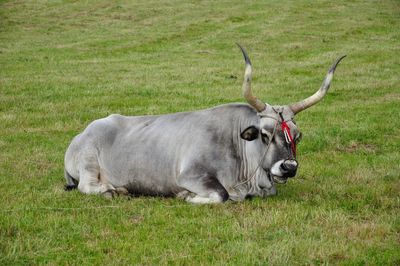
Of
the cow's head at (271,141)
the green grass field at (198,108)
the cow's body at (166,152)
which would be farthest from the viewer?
the cow's body at (166,152)

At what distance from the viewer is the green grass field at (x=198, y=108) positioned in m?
7.22

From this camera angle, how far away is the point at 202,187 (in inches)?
363

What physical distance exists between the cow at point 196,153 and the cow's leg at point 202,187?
1cm

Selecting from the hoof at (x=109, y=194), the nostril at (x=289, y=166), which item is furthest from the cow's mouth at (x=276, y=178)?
the hoof at (x=109, y=194)

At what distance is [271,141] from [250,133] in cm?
35

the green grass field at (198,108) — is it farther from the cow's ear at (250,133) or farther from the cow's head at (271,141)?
the cow's ear at (250,133)

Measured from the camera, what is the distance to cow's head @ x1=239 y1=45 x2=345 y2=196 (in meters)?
8.74

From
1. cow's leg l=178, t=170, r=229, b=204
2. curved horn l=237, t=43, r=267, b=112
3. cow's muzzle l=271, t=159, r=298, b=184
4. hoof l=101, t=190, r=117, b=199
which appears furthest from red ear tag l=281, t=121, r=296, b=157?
hoof l=101, t=190, r=117, b=199

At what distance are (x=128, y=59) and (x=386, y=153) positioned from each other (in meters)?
20.0

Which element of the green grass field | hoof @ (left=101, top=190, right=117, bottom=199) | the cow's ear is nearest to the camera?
the green grass field

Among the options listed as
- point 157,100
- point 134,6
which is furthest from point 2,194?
point 134,6

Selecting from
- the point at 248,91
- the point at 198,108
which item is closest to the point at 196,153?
the point at 248,91

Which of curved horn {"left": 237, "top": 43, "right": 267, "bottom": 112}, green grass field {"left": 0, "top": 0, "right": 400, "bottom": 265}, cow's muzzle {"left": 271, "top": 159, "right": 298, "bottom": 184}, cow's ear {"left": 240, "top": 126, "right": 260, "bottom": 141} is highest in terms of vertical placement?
curved horn {"left": 237, "top": 43, "right": 267, "bottom": 112}

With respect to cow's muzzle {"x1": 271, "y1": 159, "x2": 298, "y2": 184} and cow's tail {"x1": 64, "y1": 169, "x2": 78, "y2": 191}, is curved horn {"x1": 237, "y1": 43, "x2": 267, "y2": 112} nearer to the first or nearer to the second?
cow's muzzle {"x1": 271, "y1": 159, "x2": 298, "y2": 184}
